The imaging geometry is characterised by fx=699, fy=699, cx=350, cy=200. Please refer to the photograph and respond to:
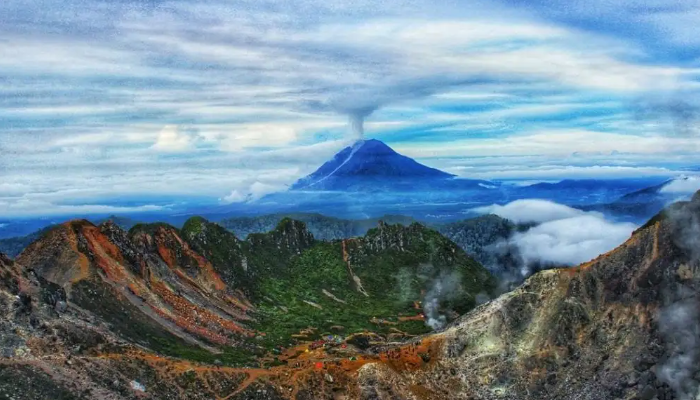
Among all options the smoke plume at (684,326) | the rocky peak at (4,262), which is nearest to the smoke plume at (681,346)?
the smoke plume at (684,326)

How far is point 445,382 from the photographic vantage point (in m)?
165

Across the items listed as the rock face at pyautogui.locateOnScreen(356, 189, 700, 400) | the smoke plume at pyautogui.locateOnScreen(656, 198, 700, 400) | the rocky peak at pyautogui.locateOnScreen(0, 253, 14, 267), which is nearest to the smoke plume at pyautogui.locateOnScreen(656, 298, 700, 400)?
the smoke plume at pyautogui.locateOnScreen(656, 198, 700, 400)

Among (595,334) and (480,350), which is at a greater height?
(595,334)

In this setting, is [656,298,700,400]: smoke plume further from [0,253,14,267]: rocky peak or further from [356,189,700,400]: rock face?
[0,253,14,267]: rocky peak

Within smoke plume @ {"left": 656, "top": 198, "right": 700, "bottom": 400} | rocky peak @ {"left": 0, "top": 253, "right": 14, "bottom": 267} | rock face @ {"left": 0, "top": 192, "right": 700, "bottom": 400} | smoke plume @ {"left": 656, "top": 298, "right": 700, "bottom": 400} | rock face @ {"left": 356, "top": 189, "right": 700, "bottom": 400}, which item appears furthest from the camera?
rocky peak @ {"left": 0, "top": 253, "right": 14, "bottom": 267}

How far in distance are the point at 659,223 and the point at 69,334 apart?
135282 mm

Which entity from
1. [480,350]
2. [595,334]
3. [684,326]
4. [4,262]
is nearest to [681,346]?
[684,326]

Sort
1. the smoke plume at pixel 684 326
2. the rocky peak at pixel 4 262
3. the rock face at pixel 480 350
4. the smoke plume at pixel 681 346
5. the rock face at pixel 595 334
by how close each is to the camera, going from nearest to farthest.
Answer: the smoke plume at pixel 681 346 → the smoke plume at pixel 684 326 → the rock face at pixel 480 350 → the rock face at pixel 595 334 → the rocky peak at pixel 4 262

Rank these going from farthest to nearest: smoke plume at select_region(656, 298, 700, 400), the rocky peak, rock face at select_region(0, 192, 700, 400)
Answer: the rocky peak, rock face at select_region(0, 192, 700, 400), smoke plume at select_region(656, 298, 700, 400)

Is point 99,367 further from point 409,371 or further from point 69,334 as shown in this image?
point 409,371

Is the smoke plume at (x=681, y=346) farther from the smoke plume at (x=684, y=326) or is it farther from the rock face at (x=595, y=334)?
the rock face at (x=595, y=334)

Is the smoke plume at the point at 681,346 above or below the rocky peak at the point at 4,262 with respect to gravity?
below

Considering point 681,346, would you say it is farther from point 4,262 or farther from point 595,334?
point 4,262

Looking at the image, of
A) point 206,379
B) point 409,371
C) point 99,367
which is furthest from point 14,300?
point 409,371
